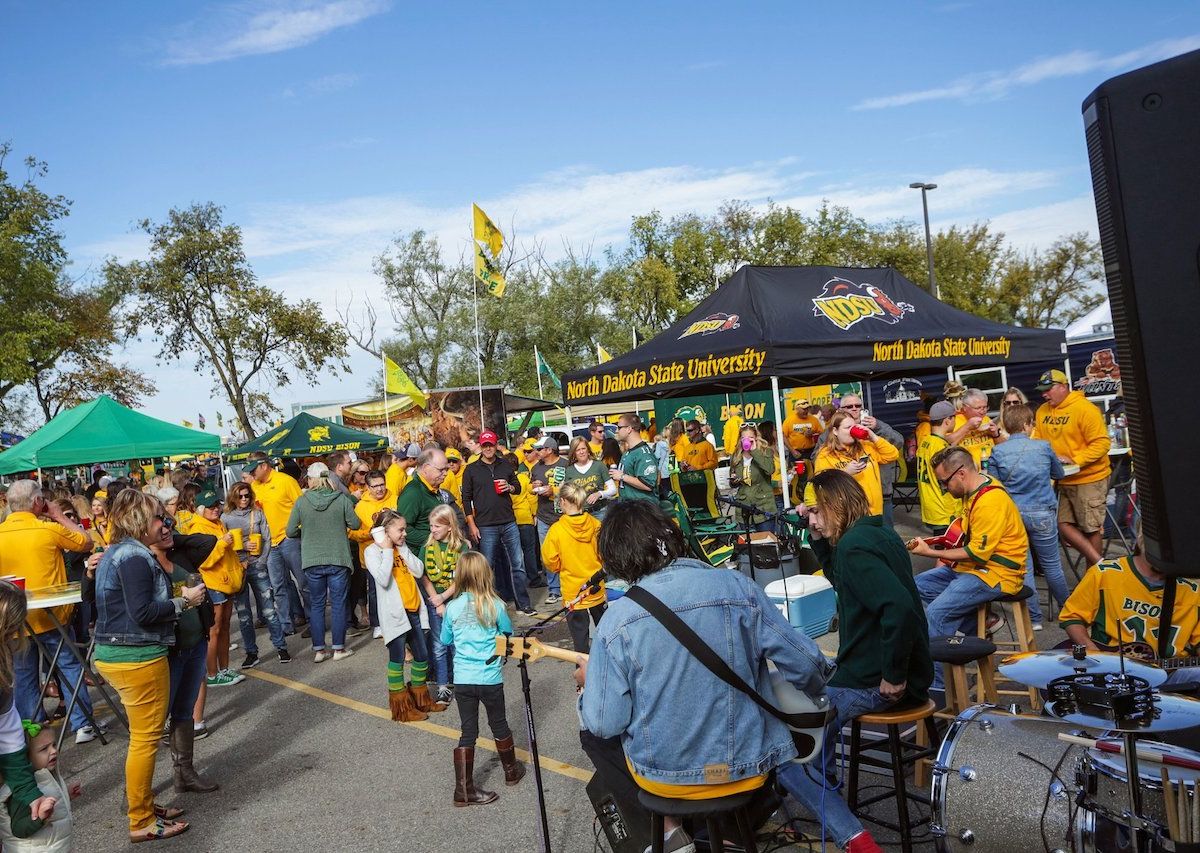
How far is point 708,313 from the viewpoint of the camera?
10.0 m

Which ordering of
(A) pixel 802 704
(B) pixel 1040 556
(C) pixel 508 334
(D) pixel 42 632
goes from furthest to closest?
1. (C) pixel 508 334
2. (B) pixel 1040 556
3. (D) pixel 42 632
4. (A) pixel 802 704

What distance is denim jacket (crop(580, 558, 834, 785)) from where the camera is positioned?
2.75m

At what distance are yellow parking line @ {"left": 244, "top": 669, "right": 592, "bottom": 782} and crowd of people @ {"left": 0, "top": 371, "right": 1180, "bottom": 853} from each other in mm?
197

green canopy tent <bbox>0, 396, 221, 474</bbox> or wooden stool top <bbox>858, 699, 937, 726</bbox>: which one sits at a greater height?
green canopy tent <bbox>0, 396, 221, 474</bbox>

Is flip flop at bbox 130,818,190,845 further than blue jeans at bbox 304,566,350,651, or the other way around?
blue jeans at bbox 304,566,350,651

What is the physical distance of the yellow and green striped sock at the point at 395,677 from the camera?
6.43 meters

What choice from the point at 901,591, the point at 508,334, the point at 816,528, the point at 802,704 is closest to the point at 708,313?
the point at 816,528

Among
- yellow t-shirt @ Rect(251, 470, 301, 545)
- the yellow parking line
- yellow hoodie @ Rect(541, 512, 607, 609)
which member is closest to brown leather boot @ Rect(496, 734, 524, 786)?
the yellow parking line

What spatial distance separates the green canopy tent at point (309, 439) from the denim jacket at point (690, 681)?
55.7 feet

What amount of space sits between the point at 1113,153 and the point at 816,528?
8.67ft

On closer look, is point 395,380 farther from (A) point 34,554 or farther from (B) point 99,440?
(A) point 34,554

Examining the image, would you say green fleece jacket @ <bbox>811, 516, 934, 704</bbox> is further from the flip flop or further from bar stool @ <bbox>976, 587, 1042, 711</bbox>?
the flip flop

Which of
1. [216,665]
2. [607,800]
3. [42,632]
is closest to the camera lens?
[607,800]

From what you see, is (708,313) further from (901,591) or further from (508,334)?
(508,334)
